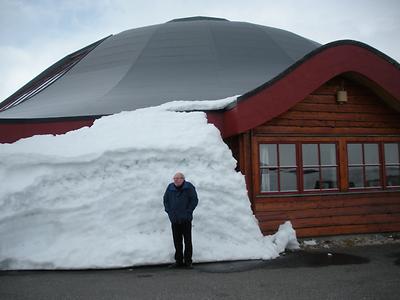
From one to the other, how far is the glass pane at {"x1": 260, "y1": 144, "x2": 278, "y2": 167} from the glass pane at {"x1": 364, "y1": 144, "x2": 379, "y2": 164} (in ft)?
7.58

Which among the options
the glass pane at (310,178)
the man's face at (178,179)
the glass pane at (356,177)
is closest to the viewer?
the man's face at (178,179)

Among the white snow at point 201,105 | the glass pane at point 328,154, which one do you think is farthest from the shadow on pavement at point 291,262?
the white snow at point 201,105

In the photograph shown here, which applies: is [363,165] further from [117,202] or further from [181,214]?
[117,202]

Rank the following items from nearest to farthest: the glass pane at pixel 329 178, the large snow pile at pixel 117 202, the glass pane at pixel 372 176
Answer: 1. the large snow pile at pixel 117 202
2. the glass pane at pixel 329 178
3. the glass pane at pixel 372 176

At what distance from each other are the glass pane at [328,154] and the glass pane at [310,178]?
11.4 inches

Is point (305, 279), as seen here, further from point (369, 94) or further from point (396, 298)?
point (369, 94)

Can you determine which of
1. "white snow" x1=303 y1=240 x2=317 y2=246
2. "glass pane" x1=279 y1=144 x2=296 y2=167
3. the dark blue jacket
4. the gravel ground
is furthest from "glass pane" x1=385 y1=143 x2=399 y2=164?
the dark blue jacket

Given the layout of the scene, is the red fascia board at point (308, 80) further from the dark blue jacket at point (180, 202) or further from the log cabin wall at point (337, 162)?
the dark blue jacket at point (180, 202)

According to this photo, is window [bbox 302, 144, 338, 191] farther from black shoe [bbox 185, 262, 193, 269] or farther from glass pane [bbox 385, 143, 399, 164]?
black shoe [bbox 185, 262, 193, 269]

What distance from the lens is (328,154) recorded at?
32.9 feet

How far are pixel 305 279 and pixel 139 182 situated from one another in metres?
3.30

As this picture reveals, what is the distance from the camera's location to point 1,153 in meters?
8.47

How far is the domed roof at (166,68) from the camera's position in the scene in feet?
38.5

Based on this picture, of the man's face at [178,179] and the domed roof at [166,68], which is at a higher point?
the domed roof at [166,68]
